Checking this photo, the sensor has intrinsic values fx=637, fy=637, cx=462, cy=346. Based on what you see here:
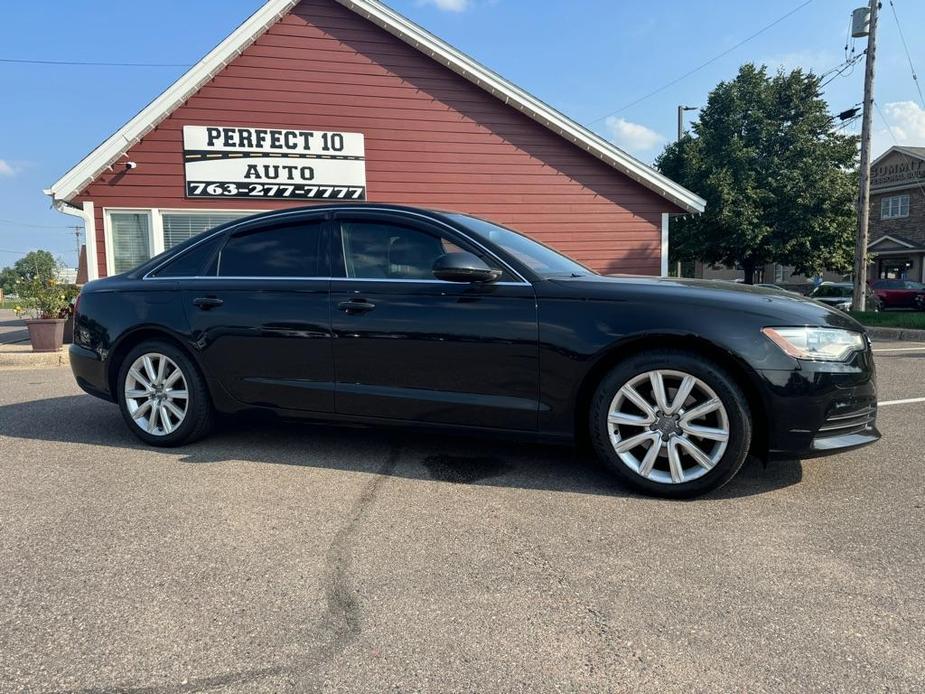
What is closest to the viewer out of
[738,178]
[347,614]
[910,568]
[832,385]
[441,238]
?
[347,614]

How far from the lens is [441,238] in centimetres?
386

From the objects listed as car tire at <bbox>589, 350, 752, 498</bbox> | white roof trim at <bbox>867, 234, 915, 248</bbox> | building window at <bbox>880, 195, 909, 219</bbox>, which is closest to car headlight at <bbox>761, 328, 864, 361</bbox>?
car tire at <bbox>589, 350, 752, 498</bbox>

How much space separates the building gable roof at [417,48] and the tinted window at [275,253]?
789 centimetres

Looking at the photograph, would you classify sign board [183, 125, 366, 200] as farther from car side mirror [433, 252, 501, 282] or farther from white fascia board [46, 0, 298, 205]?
car side mirror [433, 252, 501, 282]

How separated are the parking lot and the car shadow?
0.09ft

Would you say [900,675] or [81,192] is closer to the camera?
[900,675]

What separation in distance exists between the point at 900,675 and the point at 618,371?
5.79 feet

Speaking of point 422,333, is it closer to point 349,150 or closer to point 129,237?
point 349,150

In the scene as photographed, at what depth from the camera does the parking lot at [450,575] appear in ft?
6.42

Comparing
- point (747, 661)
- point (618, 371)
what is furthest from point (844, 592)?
point (618, 371)

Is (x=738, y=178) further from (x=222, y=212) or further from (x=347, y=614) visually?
(x=347, y=614)

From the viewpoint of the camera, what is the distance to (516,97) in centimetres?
1180

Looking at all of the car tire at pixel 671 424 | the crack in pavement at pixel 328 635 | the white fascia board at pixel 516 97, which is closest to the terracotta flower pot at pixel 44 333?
the white fascia board at pixel 516 97

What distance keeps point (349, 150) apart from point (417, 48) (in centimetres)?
227
